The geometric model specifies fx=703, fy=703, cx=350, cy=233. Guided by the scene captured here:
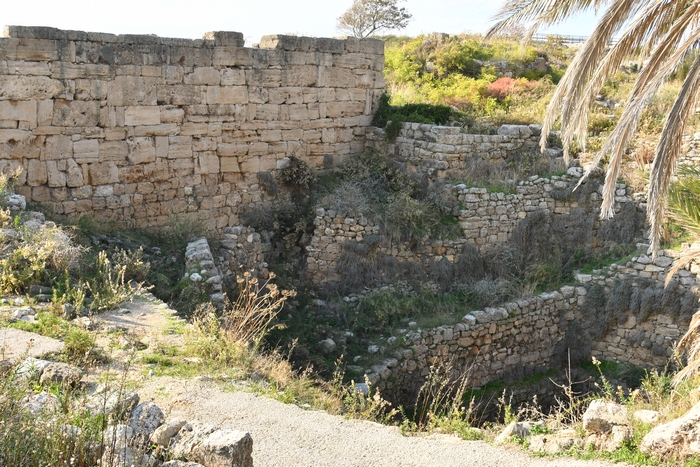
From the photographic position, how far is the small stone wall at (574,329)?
10.5 m

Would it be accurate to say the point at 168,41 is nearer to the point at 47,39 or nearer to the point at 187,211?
the point at 47,39

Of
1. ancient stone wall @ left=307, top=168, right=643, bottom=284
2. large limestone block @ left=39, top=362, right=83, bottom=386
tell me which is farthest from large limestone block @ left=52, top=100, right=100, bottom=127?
large limestone block @ left=39, top=362, right=83, bottom=386

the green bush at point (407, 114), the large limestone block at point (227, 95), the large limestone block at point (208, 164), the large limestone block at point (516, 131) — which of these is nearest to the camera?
the large limestone block at point (227, 95)

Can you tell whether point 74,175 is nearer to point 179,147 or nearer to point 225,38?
point 179,147

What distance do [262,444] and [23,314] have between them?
288 centimetres

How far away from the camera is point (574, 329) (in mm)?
11477

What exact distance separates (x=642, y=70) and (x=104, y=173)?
7.57 metres

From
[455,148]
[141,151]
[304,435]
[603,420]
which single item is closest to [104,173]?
[141,151]

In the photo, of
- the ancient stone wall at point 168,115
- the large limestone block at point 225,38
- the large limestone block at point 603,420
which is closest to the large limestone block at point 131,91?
the ancient stone wall at point 168,115

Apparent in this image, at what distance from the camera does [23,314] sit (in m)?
6.55

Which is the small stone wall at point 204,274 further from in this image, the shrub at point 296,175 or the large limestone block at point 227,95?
the shrub at point 296,175

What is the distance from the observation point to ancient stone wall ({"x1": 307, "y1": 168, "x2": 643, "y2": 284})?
39.1ft

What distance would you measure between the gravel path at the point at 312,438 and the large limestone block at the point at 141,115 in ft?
19.3

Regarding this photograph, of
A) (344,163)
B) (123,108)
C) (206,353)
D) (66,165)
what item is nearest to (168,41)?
(123,108)
